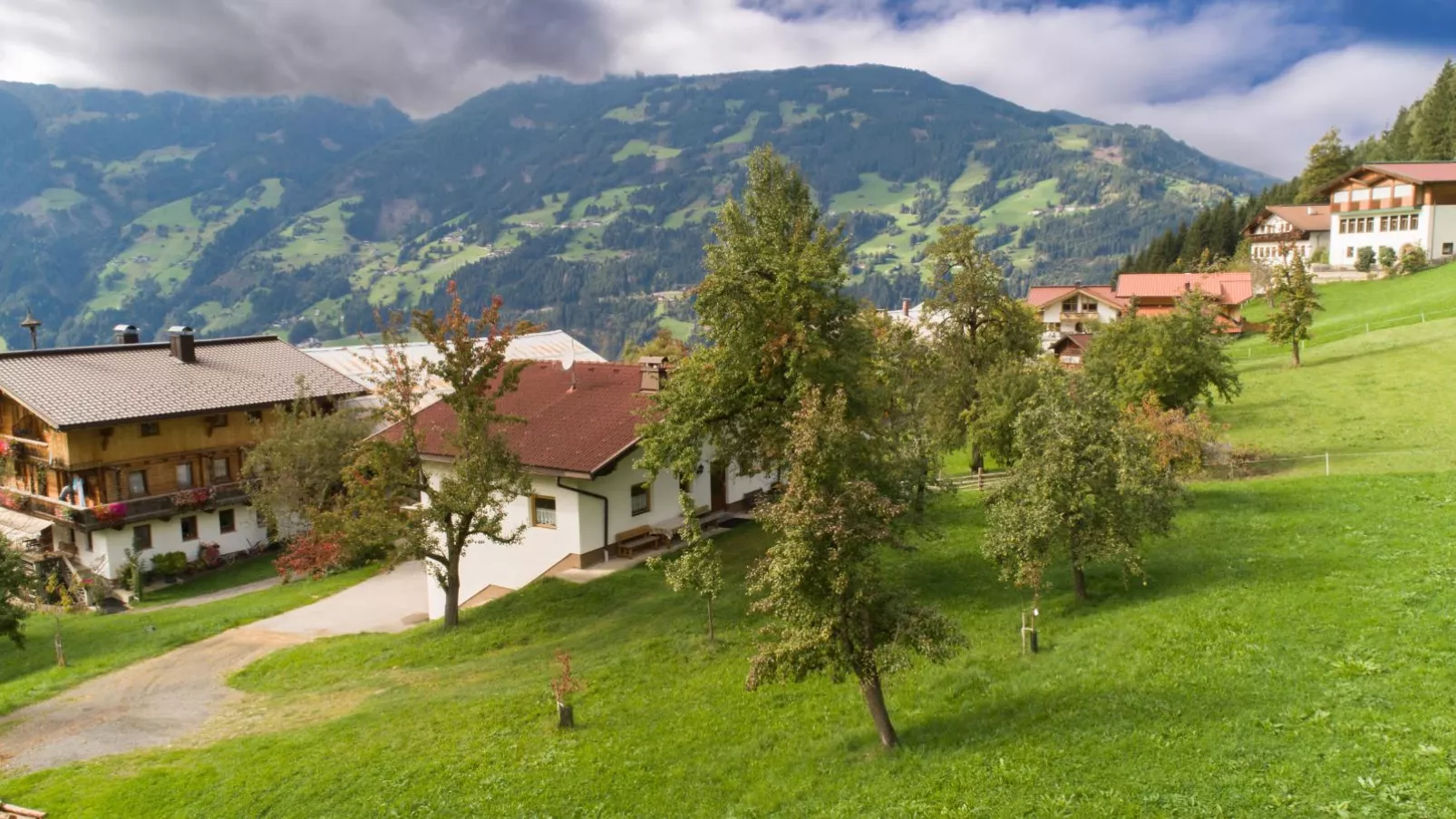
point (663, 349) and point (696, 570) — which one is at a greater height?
point (663, 349)

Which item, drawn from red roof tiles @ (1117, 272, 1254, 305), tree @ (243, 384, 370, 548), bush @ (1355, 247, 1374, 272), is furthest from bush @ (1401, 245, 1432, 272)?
tree @ (243, 384, 370, 548)

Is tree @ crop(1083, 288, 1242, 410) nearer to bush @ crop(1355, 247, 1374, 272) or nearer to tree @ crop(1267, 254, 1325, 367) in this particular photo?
tree @ crop(1267, 254, 1325, 367)

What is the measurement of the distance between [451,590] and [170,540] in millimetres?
29399

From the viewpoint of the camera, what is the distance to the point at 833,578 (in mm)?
13477

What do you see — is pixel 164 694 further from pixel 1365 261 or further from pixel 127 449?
pixel 1365 261

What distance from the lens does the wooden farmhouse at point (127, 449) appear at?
4562 cm

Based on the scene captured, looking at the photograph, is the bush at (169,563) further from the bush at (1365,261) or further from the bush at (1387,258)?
the bush at (1365,261)

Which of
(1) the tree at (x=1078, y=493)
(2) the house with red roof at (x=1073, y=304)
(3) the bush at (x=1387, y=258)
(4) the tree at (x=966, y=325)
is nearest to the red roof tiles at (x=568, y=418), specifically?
(4) the tree at (x=966, y=325)

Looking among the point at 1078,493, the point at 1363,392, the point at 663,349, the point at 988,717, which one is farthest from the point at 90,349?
the point at 1363,392

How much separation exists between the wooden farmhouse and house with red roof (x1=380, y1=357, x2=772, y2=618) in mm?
20103

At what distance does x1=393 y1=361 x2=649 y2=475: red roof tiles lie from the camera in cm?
3105

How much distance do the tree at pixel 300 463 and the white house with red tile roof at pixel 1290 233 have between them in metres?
89.5

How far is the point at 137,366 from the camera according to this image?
5119cm

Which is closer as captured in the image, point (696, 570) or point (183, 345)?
point (696, 570)
